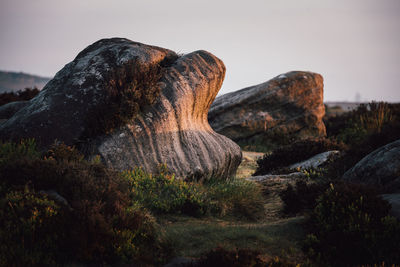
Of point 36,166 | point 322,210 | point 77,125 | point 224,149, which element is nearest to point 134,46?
point 77,125

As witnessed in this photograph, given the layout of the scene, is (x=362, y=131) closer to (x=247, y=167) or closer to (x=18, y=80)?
(x=247, y=167)

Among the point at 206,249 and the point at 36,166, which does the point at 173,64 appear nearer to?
the point at 36,166

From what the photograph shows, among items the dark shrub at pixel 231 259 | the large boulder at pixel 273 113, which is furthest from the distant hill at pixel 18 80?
the dark shrub at pixel 231 259

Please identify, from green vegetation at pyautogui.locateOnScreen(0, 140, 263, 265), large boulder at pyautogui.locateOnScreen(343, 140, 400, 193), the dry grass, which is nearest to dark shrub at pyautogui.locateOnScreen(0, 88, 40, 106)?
green vegetation at pyautogui.locateOnScreen(0, 140, 263, 265)

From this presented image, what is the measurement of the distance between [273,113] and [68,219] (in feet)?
59.1

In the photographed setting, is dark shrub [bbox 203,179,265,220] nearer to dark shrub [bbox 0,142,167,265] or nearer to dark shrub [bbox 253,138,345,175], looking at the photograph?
dark shrub [bbox 0,142,167,265]

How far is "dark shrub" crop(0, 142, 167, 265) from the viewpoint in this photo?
4.49 metres

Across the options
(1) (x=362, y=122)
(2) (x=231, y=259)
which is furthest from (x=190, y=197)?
(1) (x=362, y=122)

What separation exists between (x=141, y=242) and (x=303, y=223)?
9.59ft

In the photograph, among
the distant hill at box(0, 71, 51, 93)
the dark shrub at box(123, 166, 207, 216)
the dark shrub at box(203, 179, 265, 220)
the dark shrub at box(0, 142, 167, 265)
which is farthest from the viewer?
the distant hill at box(0, 71, 51, 93)

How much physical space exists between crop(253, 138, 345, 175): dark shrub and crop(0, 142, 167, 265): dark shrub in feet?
26.6

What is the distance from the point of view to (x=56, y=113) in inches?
329

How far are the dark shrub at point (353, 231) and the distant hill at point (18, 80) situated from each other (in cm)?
7918

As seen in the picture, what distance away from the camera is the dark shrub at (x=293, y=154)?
42.9 ft
